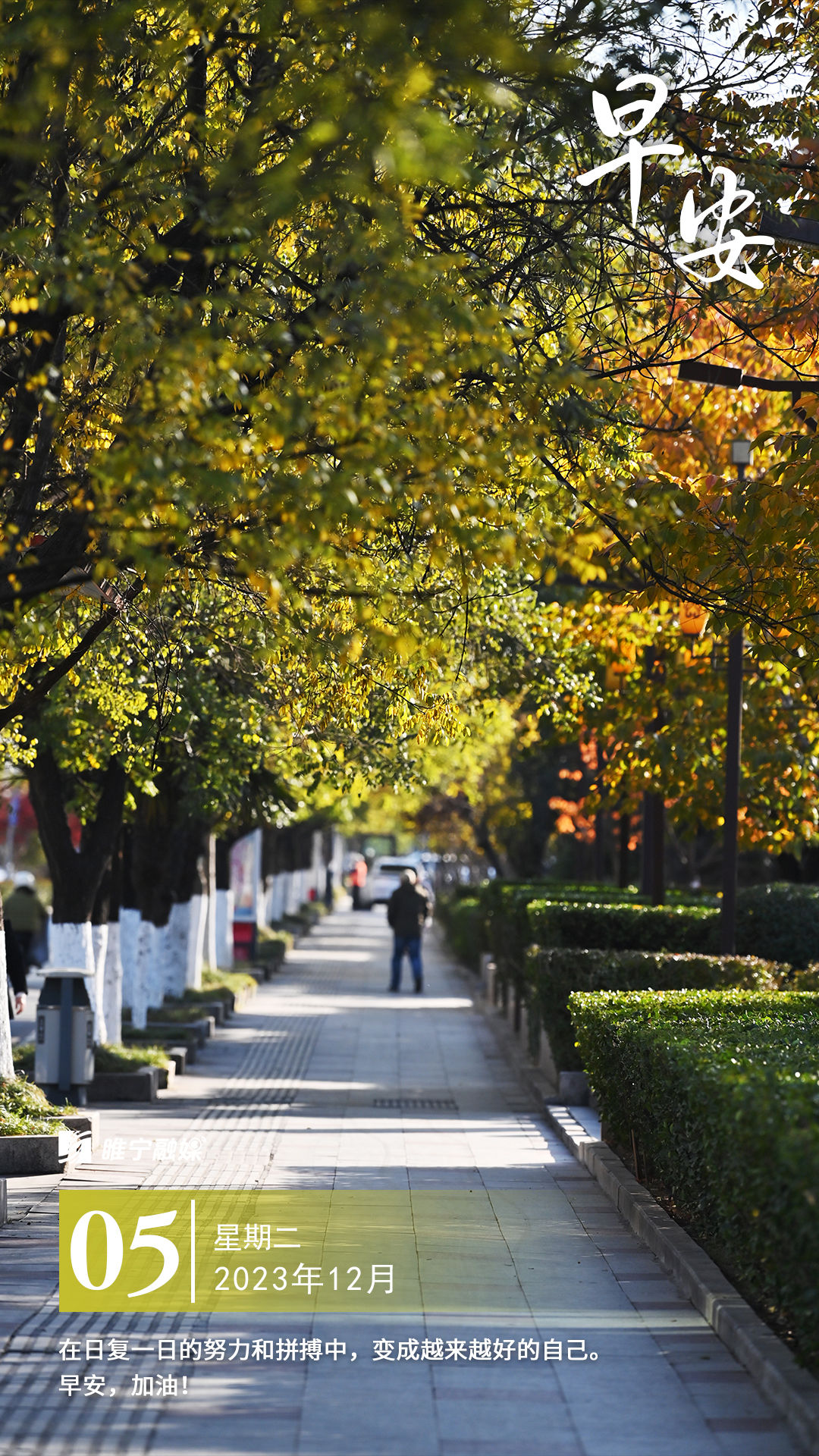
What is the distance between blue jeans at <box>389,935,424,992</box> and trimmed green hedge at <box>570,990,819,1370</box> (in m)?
17.9

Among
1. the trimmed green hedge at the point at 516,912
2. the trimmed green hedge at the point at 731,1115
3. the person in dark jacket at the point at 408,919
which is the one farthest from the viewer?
the person in dark jacket at the point at 408,919

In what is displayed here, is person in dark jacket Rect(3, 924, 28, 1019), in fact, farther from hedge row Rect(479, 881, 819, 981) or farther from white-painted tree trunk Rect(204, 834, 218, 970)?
white-painted tree trunk Rect(204, 834, 218, 970)

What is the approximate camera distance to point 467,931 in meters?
33.0

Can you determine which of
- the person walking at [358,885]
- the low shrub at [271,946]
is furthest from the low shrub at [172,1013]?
the person walking at [358,885]

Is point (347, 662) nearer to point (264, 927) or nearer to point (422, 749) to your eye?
point (422, 749)

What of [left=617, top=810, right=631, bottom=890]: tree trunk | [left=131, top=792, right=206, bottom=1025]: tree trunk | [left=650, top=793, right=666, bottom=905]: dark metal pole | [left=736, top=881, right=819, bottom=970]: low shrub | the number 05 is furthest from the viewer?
[left=617, top=810, right=631, bottom=890]: tree trunk

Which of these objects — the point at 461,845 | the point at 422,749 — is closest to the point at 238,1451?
the point at 422,749

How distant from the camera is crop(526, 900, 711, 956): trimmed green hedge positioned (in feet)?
52.7

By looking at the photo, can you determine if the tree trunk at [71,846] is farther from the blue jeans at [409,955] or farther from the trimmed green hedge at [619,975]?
the blue jeans at [409,955]

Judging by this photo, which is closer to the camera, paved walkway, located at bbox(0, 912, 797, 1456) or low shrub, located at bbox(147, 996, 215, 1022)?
paved walkway, located at bbox(0, 912, 797, 1456)

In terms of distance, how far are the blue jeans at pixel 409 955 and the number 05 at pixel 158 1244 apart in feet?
65.1

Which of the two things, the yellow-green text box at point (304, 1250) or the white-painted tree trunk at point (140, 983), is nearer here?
the yellow-green text box at point (304, 1250)

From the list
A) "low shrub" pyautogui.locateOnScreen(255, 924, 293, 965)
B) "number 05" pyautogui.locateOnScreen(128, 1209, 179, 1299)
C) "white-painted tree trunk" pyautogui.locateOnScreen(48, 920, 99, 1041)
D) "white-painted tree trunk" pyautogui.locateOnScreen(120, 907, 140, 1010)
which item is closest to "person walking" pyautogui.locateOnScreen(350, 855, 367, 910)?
"low shrub" pyautogui.locateOnScreen(255, 924, 293, 965)

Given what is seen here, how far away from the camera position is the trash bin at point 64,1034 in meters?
13.1
